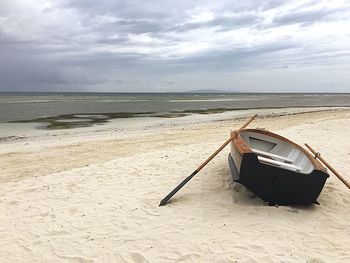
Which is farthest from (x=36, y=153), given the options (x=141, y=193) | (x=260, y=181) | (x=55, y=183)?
(x=260, y=181)

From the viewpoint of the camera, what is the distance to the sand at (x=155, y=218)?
185 inches

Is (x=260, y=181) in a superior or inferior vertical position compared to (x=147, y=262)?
superior

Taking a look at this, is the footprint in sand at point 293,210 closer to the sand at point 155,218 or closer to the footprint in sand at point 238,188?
the sand at point 155,218

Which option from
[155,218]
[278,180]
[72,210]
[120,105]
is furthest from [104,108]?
[278,180]

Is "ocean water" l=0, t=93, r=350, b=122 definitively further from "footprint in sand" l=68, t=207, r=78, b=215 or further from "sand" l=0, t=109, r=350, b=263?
"footprint in sand" l=68, t=207, r=78, b=215

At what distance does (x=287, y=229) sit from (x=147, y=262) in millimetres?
2173

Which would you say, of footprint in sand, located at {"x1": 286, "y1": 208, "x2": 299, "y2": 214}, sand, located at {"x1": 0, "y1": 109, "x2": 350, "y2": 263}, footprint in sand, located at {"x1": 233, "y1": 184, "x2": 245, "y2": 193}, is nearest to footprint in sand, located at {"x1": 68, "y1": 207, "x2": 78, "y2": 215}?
sand, located at {"x1": 0, "y1": 109, "x2": 350, "y2": 263}

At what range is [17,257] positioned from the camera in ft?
15.4

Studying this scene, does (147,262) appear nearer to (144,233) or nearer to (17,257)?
(144,233)

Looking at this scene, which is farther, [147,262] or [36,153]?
[36,153]

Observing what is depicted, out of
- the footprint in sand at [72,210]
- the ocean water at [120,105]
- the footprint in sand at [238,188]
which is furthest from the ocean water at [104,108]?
the footprint in sand at [238,188]

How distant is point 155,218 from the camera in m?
5.84

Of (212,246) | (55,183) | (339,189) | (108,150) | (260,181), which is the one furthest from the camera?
(108,150)

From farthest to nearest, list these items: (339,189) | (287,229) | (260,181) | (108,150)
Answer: (108,150) → (339,189) → (260,181) → (287,229)
